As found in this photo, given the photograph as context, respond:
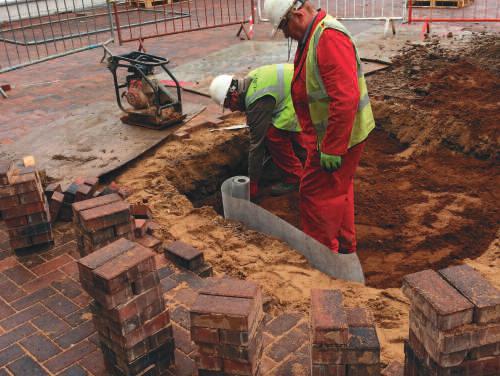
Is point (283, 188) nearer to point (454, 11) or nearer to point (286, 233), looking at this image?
point (286, 233)

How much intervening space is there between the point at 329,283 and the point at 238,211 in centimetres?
149

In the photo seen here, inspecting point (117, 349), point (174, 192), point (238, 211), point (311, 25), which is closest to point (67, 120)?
point (174, 192)

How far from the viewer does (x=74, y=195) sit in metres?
5.05

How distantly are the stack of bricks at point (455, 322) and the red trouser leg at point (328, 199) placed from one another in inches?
80.1

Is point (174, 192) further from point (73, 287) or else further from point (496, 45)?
point (496, 45)

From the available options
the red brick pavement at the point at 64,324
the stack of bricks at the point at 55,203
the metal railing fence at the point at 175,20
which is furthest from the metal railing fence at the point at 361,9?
the red brick pavement at the point at 64,324

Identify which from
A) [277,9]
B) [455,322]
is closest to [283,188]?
[277,9]

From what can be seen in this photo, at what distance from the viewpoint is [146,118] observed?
6.93 m

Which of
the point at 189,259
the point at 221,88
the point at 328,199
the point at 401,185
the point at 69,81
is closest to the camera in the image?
the point at 189,259

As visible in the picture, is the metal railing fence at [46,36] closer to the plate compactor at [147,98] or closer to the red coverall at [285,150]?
the plate compactor at [147,98]

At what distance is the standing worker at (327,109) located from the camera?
4.18m

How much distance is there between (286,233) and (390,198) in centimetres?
201

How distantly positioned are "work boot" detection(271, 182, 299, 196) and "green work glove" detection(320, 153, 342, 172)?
2031 millimetres

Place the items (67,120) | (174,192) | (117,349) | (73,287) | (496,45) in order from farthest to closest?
(496,45) → (67,120) → (174,192) → (73,287) → (117,349)
